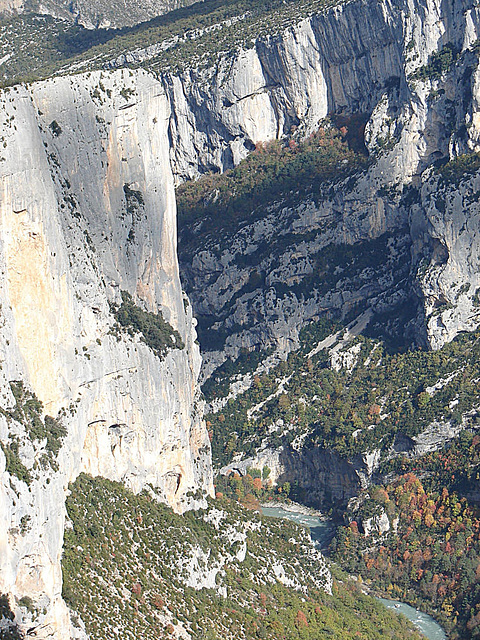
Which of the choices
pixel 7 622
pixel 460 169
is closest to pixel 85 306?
pixel 7 622

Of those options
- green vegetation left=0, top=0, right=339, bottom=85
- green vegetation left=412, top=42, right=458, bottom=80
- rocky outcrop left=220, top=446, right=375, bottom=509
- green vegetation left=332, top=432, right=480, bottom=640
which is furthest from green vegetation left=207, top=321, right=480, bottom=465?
green vegetation left=0, top=0, right=339, bottom=85

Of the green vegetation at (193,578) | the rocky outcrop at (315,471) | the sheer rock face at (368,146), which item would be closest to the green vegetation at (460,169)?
the sheer rock face at (368,146)

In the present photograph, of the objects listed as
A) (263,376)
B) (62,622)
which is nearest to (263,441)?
(263,376)

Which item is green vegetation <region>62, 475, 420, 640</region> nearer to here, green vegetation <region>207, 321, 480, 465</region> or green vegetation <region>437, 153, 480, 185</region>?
green vegetation <region>207, 321, 480, 465</region>

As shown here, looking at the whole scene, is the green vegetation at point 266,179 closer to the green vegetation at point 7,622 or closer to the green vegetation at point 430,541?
the green vegetation at point 430,541

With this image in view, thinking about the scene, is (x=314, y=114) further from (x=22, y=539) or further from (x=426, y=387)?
(x=22, y=539)

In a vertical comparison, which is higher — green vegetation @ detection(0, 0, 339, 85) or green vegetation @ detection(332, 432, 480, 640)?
green vegetation @ detection(0, 0, 339, 85)

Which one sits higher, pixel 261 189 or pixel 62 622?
pixel 261 189
